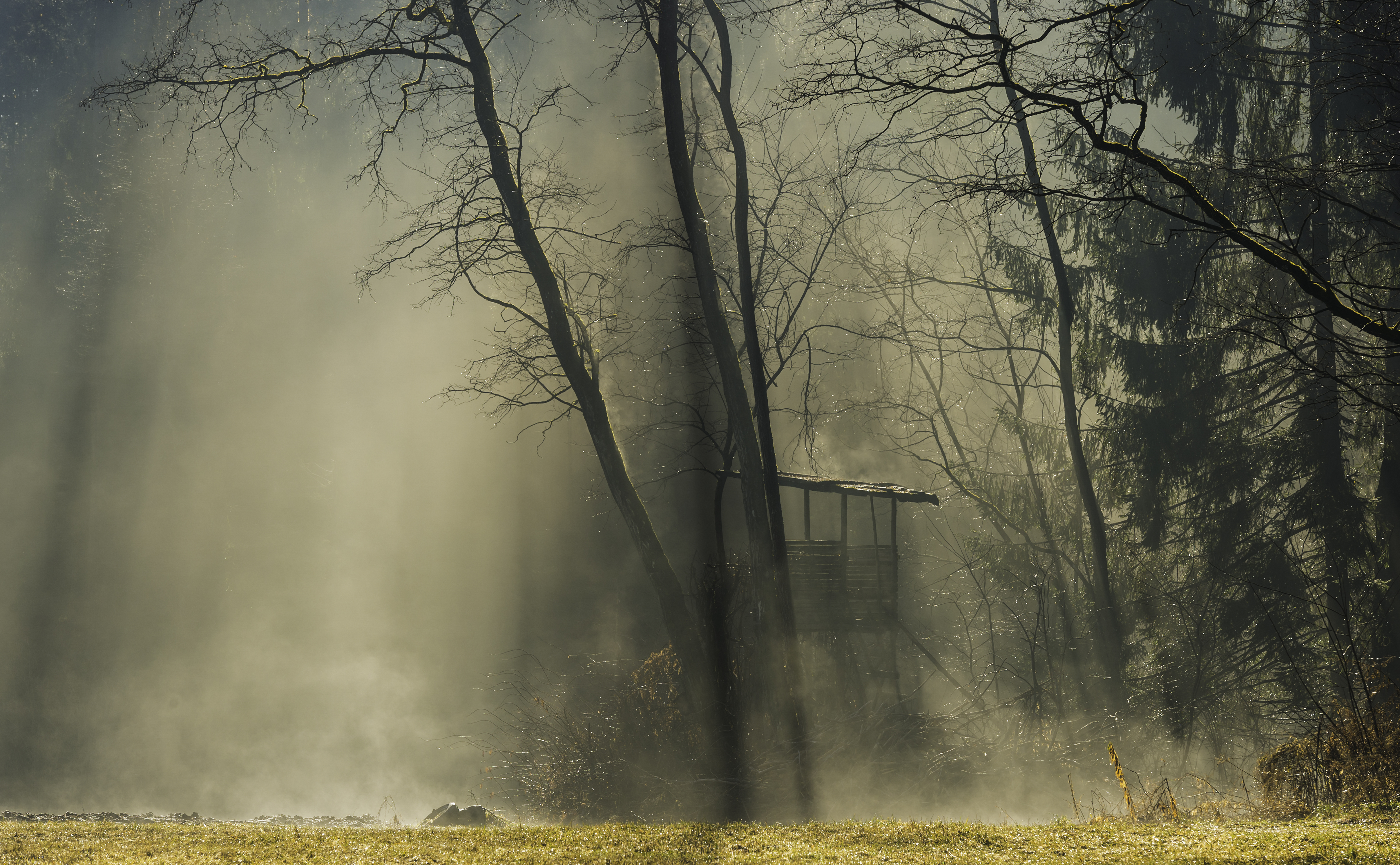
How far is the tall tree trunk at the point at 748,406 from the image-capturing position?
326 inches

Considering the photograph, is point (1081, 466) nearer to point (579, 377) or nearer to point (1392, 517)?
point (1392, 517)

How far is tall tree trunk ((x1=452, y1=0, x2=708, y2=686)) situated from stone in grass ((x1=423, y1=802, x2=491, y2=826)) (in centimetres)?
246

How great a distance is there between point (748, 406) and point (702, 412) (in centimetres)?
557

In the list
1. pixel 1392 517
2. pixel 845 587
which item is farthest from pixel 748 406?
pixel 1392 517

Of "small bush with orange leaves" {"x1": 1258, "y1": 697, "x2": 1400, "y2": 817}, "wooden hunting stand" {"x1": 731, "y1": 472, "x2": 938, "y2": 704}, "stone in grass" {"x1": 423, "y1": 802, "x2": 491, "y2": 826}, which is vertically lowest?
"stone in grass" {"x1": 423, "y1": 802, "x2": 491, "y2": 826}

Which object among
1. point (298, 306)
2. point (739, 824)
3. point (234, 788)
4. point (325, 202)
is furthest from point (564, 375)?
point (325, 202)

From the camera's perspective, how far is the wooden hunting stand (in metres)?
A: 12.0

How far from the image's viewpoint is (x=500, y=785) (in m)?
13.0

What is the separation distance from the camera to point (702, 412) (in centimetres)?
1454

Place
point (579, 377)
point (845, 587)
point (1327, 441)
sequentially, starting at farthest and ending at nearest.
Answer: point (845, 587) → point (1327, 441) → point (579, 377)

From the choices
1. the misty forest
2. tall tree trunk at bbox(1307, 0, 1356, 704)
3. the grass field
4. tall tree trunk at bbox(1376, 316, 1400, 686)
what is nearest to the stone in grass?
the misty forest

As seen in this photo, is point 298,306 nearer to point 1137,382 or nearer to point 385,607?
point 385,607

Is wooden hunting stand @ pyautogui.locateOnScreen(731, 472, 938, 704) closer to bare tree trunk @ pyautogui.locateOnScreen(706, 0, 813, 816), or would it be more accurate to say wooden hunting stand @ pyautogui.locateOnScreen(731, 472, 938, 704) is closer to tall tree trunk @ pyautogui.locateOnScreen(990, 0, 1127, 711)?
tall tree trunk @ pyautogui.locateOnScreen(990, 0, 1127, 711)

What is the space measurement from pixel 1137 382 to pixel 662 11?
8.34 meters
